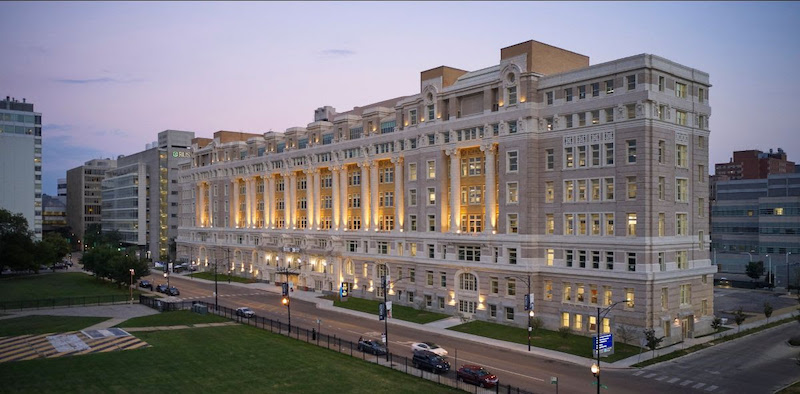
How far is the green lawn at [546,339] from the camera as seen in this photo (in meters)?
59.3

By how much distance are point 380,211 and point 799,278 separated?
72.9 m

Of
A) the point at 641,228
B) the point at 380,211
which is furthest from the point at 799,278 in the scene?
the point at 380,211

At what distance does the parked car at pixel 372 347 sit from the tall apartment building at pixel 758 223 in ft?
297

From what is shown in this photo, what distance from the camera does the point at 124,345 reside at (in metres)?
60.3

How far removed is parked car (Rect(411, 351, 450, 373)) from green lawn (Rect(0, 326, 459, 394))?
7.68ft

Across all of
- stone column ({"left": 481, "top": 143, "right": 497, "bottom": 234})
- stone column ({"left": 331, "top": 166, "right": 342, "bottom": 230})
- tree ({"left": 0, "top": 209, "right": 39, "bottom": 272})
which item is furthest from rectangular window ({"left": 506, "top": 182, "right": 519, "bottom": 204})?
tree ({"left": 0, "top": 209, "right": 39, "bottom": 272})

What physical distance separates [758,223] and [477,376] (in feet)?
357

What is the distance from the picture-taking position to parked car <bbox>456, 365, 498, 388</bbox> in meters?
46.6

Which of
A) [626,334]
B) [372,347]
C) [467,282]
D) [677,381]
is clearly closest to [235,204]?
[467,282]

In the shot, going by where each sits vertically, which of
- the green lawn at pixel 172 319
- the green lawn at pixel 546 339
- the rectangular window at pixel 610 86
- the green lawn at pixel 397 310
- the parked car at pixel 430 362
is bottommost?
the green lawn at pixel 397 310

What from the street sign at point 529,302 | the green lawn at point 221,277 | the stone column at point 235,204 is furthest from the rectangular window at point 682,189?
the stone column at point 235,204

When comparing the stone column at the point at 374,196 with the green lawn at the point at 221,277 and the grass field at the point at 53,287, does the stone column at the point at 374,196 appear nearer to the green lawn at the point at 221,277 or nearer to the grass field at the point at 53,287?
the green lawn at the point at 221,277

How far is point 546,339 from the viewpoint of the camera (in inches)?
2564

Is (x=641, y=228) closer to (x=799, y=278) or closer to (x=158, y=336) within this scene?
(x=158, y=336)
